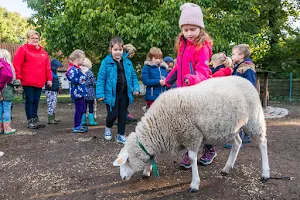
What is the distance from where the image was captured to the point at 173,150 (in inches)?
122

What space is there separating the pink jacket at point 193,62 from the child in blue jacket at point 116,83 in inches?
60.2

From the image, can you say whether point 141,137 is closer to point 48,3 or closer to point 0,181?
point 0,181

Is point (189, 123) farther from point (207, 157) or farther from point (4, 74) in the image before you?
point (4, 74)

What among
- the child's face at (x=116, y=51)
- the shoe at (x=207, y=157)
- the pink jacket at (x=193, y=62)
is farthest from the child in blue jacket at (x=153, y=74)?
the shoe at (x=207, y=157)

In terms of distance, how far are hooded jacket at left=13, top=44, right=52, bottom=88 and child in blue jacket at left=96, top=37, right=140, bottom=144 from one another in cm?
229

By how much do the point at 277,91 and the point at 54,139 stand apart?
44.6ft

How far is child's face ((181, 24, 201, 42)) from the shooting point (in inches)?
134

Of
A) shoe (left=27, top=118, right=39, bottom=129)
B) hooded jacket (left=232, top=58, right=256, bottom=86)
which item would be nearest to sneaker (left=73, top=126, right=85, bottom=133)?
shoe (left=27, top=118, right=39, bottom=129)

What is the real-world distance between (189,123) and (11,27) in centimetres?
4286

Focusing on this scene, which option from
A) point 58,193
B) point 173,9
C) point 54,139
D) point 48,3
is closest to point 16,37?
point 48,3

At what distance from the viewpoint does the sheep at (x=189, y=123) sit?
118 inches

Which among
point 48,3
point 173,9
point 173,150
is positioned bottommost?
point 173,150

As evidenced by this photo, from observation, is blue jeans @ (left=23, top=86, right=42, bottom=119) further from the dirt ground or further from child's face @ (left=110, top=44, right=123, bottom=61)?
child's face @ (left=110, top=44, right=123, bottom=61)

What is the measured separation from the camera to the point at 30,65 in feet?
20.4
